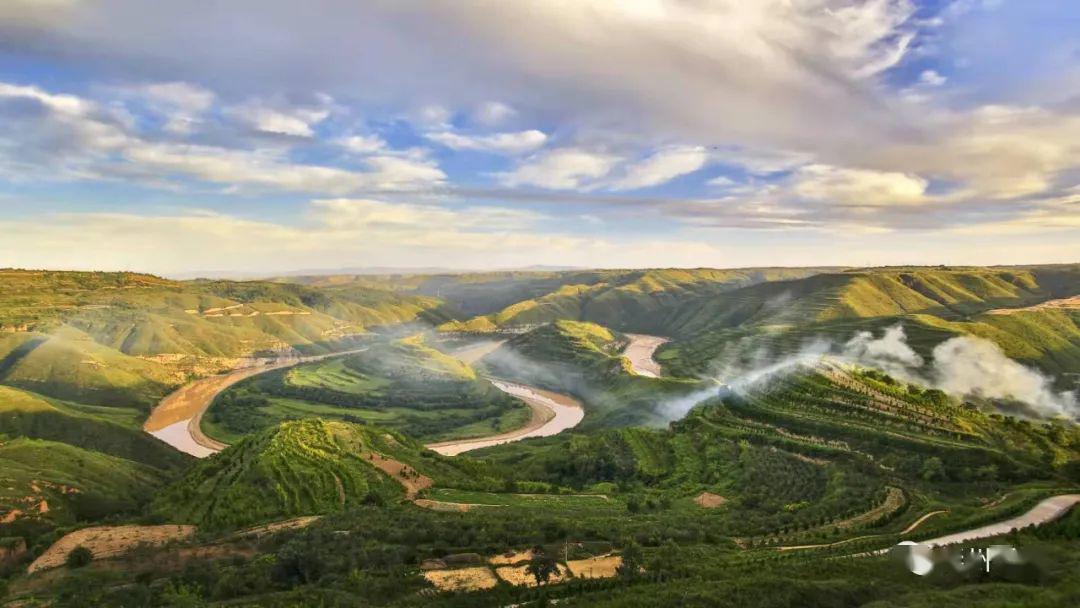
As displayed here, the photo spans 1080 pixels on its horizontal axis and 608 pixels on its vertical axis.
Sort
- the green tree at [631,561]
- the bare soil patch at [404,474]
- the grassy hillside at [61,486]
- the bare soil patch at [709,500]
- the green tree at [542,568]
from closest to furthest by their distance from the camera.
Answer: the green tree at [542,568] < the green tree at [631,561] < the bare soil patch at [709,500] < the grassy hillside at [61,486] < the bare soil patch at [404,474]

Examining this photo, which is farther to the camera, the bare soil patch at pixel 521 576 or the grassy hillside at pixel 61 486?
the grassy hillside at pixel 61 486

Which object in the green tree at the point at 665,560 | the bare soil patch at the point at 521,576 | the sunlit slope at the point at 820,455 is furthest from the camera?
the sunlit slope at the point at 820,455

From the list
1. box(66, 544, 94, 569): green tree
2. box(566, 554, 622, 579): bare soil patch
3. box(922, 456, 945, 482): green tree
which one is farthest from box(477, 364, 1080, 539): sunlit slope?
box(66, 544, 94, 569): green tree

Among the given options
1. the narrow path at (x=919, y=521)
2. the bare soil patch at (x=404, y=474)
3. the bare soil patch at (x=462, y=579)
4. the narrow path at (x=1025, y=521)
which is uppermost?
the bare soil patch at (x=462, y=579)

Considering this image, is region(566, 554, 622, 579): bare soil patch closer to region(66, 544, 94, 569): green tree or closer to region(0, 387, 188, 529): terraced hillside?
region(66, 544, 94, 569): green tree

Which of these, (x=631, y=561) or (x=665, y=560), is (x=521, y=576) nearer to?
(x=631, y=561)

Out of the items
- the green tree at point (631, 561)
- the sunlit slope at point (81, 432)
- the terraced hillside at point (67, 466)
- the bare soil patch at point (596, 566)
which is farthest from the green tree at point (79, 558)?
the sunlit slope at point (81, 432)

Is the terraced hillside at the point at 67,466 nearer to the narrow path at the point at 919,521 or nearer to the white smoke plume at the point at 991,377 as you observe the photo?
the narrow path at the point at 919,521
